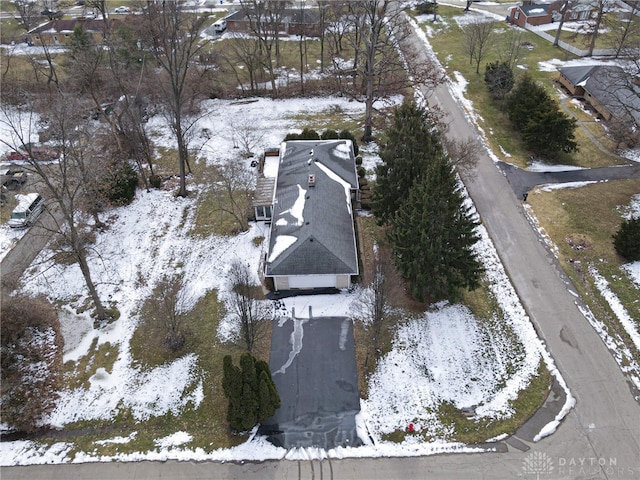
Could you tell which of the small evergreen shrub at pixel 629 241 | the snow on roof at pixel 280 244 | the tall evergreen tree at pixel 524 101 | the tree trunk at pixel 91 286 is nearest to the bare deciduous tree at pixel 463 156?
the tall evergreen tree at pixel 524 101

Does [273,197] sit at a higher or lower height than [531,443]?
higher

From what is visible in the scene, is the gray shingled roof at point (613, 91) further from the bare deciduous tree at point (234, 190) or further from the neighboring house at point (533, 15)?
the bare deciduous tree at point (234, 190)

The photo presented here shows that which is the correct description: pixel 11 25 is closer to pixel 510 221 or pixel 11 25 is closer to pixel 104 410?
pixel 104 410

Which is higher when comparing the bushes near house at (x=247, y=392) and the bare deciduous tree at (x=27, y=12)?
the bare deciduous tree at (x=27, y=12)

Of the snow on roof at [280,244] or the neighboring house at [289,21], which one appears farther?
the neighboring house at [289,21]

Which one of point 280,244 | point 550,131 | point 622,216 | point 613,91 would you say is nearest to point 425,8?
point 613,91

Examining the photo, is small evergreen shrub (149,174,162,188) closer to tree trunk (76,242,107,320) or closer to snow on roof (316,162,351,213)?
tree trunk (76,242,107,320)

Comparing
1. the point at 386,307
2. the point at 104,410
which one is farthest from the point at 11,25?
the point at 386,307
